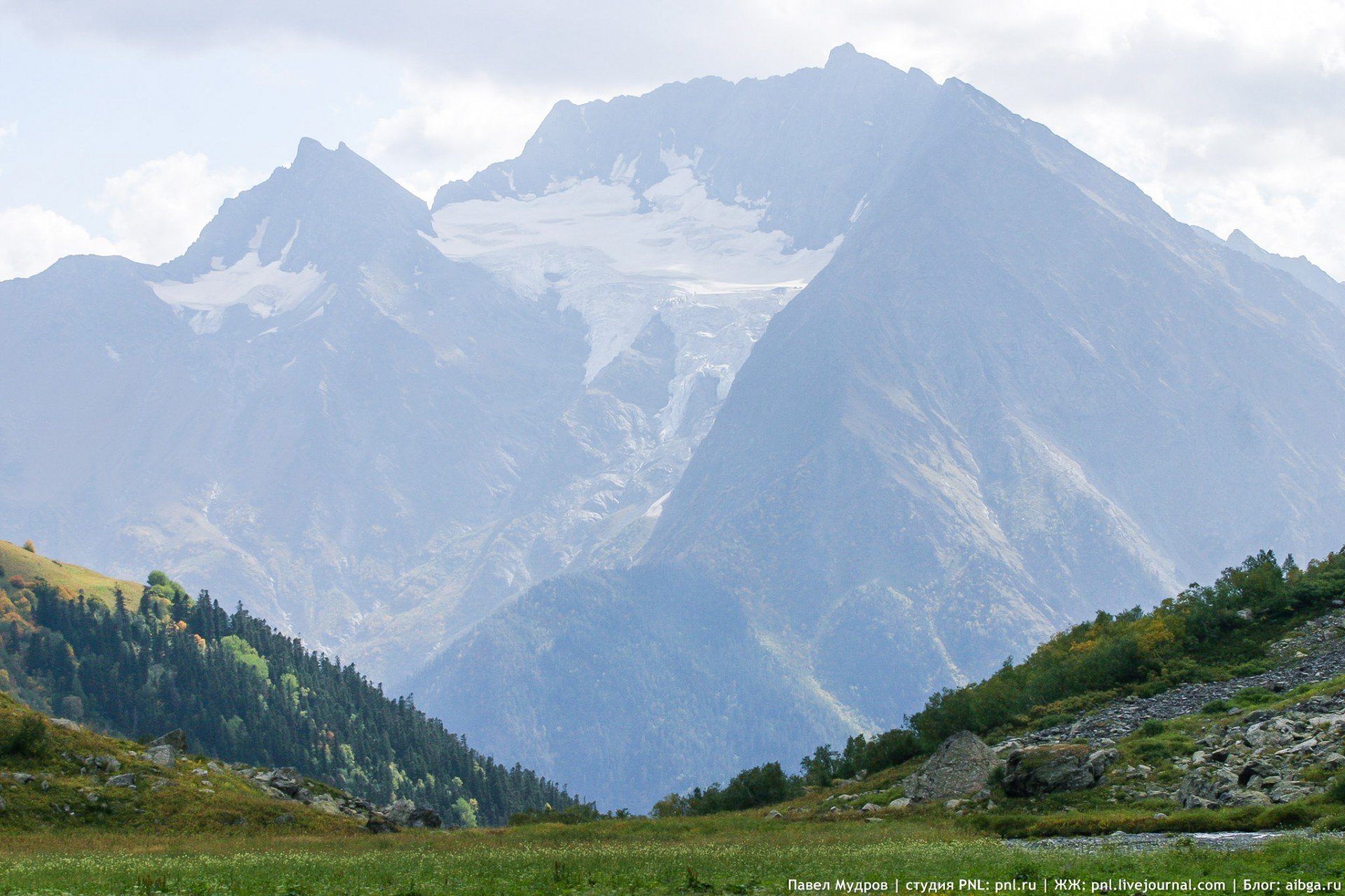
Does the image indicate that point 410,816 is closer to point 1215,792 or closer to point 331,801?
point 331,801

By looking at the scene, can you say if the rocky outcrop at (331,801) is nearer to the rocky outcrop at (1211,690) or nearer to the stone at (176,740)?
the stone at (176,740)

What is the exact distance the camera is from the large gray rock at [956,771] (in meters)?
65.8

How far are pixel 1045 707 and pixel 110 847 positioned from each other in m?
59.7

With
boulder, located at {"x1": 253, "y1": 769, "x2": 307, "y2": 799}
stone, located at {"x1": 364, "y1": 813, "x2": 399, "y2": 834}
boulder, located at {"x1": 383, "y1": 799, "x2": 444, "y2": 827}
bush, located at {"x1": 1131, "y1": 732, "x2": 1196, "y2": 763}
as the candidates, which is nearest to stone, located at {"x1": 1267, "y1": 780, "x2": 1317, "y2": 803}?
bush, located at {"x1": 1131, "y1": 732, "x2": 1196, "y2": 763}

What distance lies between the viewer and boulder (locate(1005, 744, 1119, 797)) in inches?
2311

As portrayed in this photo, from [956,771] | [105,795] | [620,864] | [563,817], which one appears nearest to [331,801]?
[563,817]

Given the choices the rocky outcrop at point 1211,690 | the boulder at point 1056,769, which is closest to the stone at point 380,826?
the rocky outcrop at point 1211,690

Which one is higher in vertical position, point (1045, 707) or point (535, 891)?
point (1045, 707)

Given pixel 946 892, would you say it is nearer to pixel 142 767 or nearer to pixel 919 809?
pixel 919 809

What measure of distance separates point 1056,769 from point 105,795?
58566 mm

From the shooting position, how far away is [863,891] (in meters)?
36.1

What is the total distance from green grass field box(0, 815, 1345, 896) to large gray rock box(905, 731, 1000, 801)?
673cm

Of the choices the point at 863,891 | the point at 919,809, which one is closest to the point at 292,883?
the point at 863,891

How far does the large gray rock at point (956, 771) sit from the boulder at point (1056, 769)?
3512mm
